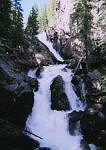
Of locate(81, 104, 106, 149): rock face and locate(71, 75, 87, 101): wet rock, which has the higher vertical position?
locate(71, 75, 87, 101): wet rock

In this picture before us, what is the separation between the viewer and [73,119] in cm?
3036

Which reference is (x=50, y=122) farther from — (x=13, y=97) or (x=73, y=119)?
(x=13, y=97)

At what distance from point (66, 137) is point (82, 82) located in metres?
8.73

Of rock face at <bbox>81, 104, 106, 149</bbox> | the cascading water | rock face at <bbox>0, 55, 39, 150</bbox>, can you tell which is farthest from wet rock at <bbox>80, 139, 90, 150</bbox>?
rock face at <bbox>0, 55, 39, 150</bbox>

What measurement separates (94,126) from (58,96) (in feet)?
22.4

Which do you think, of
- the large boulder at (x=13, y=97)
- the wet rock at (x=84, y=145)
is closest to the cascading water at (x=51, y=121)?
the wet rock at (x=84, y=145)

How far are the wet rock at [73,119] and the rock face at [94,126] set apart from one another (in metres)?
0.91

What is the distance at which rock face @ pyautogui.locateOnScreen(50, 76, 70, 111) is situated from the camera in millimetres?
33150

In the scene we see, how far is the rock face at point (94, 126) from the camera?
28.3 metres

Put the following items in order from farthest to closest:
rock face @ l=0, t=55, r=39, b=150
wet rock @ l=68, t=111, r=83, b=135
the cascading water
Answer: wet rock @ l=68, t=111, r=83, b=135
the cascading water
rock face @ l=0, t=55, r=39, b=150

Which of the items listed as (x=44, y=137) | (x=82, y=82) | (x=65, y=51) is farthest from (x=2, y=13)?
(x=65, y=51)

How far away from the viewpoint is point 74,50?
203 ft

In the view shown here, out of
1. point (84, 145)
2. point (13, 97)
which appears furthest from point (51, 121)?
point (13, 97)

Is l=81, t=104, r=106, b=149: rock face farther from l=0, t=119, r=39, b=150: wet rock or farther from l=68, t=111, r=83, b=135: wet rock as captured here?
l=0, t=119, r=39, b=150: wet rock
